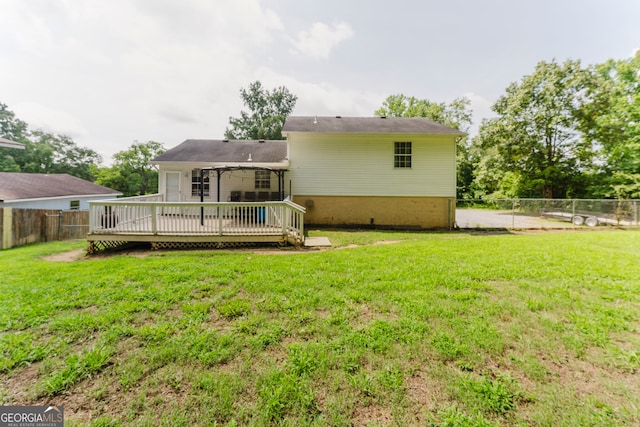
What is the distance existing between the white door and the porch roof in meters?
0.79

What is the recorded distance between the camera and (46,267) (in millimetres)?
5277

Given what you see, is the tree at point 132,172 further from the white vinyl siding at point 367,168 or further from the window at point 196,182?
A: the white vinyl siding at point 367,168

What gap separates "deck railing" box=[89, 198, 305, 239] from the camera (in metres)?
7.19

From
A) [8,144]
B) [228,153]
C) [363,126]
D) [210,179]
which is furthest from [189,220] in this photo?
[363,126]

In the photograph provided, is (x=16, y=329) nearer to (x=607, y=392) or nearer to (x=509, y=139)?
(x=607, y=392)

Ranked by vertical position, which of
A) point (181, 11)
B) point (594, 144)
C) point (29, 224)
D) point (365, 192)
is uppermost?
point (181, 11)

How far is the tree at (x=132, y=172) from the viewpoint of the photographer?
31781mm

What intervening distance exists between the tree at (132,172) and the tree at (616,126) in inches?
1854

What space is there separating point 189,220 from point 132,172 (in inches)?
1352

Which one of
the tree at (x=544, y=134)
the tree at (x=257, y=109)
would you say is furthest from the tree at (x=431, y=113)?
the tree at (x=257, y=109)

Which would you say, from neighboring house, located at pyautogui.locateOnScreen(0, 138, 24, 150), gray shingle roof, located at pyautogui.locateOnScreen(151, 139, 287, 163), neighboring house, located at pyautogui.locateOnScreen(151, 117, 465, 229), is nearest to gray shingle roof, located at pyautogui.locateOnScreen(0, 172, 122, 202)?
neighboring house, located at pyautogui.locateOnScreen(0, 138, 24, 150)

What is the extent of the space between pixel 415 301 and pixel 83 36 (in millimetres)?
12905

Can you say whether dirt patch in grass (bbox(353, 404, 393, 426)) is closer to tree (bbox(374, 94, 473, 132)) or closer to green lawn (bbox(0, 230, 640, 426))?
green lawn (bbox(0, 230, 640, 426))

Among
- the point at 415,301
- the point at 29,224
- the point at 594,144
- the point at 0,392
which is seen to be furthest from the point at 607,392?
the point at 594,144
